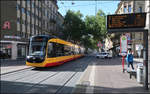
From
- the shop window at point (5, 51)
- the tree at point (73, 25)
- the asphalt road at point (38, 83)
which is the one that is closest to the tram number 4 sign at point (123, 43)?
the asphalt road at point (38, 83)

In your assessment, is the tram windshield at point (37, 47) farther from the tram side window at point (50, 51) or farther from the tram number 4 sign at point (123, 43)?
the tram number 4 sign at point (123, 43)

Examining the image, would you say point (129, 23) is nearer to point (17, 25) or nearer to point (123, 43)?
point (123, 43)

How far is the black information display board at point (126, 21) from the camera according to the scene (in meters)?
6.74

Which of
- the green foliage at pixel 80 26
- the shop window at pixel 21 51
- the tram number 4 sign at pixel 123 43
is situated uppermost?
the green foliage at pixel 80 26

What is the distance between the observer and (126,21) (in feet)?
22.9

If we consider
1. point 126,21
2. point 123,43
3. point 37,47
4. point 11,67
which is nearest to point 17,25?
point 11,67

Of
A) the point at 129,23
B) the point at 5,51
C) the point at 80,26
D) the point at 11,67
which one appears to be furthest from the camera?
the point at 80,26

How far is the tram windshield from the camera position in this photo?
41.4ft

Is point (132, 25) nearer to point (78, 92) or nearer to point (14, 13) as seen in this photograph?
point (78, 92)

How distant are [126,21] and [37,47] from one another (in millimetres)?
8403

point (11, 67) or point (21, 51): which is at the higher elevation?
point (21, 51)

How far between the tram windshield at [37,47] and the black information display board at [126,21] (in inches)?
284

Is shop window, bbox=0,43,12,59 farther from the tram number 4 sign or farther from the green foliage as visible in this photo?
the green foliage

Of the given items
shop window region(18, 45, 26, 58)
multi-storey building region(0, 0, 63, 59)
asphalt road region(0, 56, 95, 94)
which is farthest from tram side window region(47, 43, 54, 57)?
shop window region(18, 45, 26, 58)
